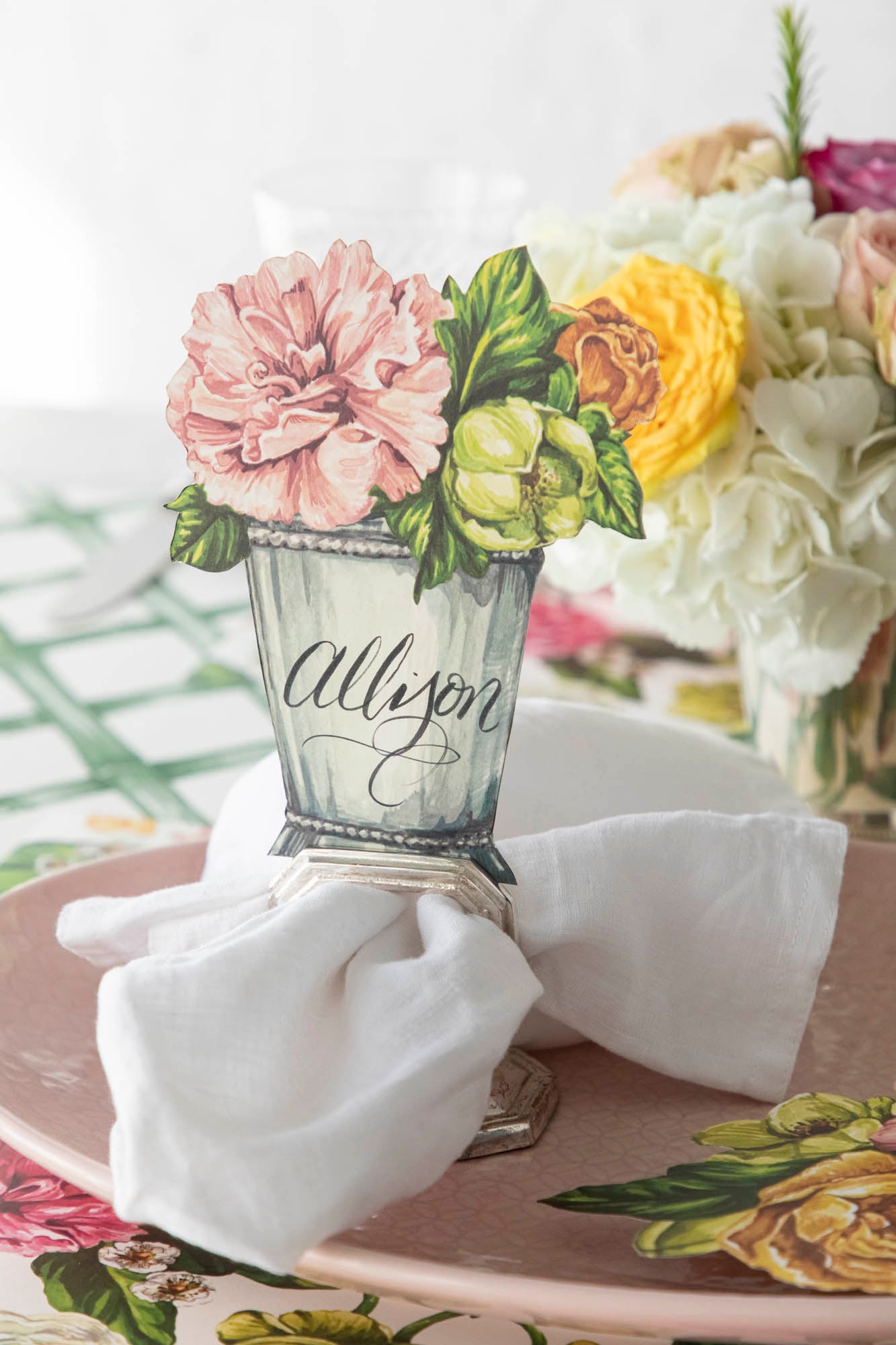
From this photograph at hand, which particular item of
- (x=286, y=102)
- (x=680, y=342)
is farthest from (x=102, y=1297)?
(x=286, y=102)

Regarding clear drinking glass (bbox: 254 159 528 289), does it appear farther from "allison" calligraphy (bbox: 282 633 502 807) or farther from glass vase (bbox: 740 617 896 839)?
"allison" calligraphy (bbox: 282 633 502 807)

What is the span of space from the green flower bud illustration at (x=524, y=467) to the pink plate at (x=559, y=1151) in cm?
17

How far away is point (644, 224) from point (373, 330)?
0.25 m

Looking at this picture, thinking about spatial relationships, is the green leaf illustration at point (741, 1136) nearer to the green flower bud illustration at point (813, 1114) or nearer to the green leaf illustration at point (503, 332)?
the green flower bud illustration at point (813, 1114)

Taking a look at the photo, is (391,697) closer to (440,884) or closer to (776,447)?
(440,884)

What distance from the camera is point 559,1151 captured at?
40cm

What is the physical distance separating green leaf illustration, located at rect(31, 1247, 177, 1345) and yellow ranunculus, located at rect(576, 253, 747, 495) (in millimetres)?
315

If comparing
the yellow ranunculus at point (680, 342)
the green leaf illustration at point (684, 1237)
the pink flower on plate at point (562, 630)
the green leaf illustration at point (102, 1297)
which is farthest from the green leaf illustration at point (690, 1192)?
the pink flower on plate at point (562, 630)

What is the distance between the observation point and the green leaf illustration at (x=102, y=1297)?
1.20 ft

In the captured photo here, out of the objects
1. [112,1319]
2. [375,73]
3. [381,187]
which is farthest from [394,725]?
[375,73]

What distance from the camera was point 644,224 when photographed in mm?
569

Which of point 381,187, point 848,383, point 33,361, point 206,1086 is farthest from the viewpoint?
point 33,361

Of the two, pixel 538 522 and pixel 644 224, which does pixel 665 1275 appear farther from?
pixel 644 224

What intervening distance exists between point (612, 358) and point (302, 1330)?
26 centimetres
